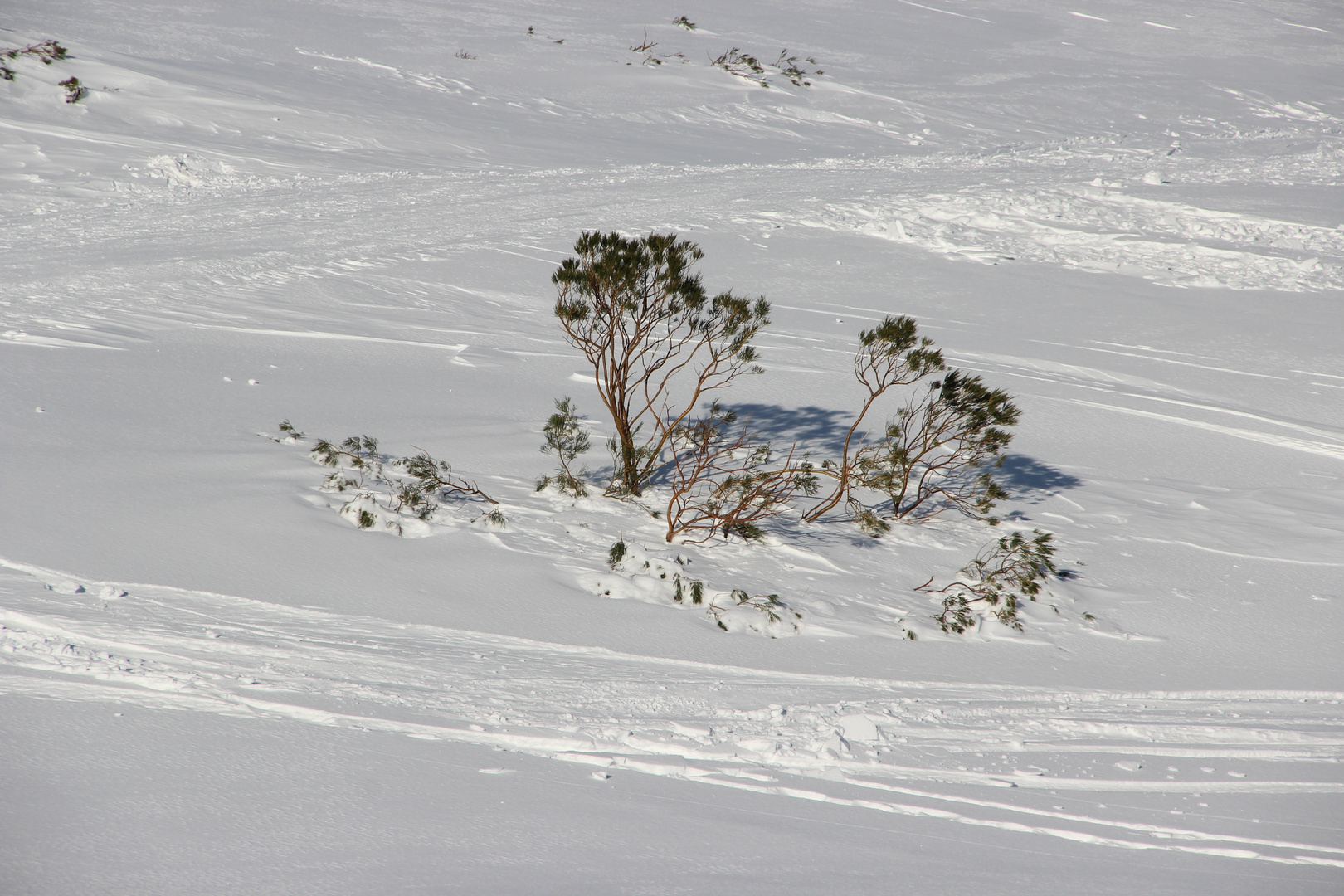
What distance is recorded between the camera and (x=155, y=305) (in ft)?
29.5

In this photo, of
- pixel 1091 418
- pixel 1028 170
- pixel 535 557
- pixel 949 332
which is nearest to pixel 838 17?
pixel 1028 170

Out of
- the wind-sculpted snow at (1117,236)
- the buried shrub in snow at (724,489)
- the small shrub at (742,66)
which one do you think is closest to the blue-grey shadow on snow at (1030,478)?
the buried shrub in snow at (724,489)

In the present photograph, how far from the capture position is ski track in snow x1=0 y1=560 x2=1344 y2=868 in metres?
3.47

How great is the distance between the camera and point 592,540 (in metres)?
5.80

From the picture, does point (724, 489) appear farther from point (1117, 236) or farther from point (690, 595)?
point (1117, 236)

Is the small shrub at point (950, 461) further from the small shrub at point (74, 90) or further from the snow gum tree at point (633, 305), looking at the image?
the small shrub at point (74, 90)

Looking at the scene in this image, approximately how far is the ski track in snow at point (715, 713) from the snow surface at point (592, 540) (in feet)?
0.08

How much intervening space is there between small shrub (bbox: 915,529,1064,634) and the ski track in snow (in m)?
0.79

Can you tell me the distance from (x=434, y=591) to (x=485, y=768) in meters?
1.71

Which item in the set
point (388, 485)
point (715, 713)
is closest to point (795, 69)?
point (388, 485)

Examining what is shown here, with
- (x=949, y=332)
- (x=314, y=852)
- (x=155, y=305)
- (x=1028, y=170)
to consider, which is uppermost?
(x=1028, y=170)

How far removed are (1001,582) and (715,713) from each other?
8.80 feet

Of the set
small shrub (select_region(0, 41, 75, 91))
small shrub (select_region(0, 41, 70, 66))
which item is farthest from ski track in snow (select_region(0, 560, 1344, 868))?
small shrub (select_region(0, 41, 70, 66))

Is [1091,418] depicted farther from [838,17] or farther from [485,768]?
[838,17]
